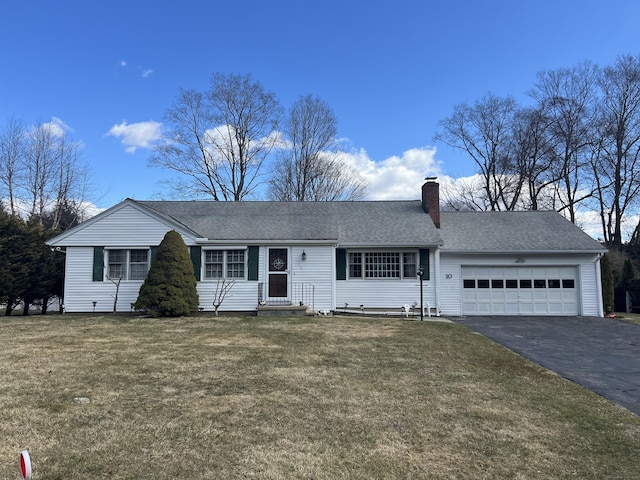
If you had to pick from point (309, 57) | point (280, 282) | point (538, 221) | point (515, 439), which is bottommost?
point (515, 439)

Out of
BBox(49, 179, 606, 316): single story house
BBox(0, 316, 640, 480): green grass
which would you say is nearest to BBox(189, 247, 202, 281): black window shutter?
BBox(49, 179, 606, 316): single story house

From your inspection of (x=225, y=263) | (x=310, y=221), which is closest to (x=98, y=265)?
(x=225, y=263)

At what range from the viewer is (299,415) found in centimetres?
468

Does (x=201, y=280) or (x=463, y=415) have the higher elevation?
(x=201, y=280)

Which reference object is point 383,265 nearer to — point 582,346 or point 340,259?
point 340,259

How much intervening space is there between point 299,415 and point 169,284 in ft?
34.2

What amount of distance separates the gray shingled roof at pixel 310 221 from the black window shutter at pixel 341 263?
1.46 ft

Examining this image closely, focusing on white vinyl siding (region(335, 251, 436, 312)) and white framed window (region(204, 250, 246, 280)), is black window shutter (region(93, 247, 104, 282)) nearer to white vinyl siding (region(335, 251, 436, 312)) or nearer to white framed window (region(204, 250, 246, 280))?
white framed window (region(204, 250, 246, 280))

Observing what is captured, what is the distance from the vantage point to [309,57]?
18344 millimetres

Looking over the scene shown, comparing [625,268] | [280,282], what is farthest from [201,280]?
[625,268]

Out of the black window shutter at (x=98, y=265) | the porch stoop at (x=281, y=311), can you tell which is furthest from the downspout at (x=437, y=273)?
the black window shutter at (x=98, y=265)

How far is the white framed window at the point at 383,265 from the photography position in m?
16.3

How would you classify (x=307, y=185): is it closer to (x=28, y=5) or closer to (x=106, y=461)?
(x=28, y=5)

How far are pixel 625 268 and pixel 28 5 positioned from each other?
28.4m
